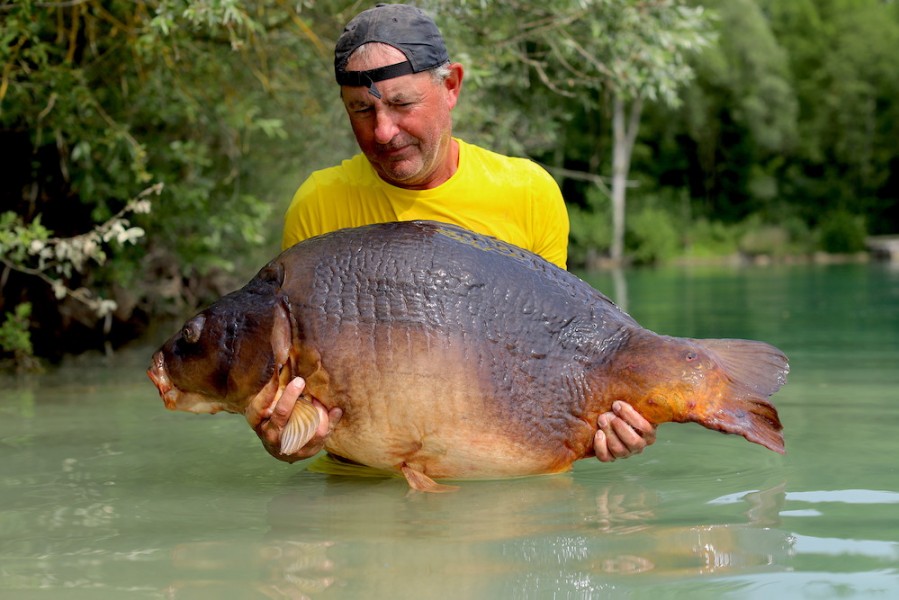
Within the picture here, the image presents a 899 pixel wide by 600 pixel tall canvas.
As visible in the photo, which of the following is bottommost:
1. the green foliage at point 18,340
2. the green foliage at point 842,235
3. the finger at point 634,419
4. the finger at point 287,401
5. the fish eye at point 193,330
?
the green foliage at point 842,235

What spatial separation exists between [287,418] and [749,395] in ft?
4.65

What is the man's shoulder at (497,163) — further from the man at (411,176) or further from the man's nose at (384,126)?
the man's nose at (384,126)

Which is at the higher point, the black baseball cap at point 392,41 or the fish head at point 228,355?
the black baseball cap at point 392,41

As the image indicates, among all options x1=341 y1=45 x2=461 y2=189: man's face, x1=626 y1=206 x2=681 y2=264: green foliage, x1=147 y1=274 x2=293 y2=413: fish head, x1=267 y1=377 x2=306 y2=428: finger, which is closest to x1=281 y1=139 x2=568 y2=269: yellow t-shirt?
x1=341 y1=45 x2=461 y2=189: man's face

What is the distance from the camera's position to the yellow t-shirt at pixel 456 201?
13.6ft

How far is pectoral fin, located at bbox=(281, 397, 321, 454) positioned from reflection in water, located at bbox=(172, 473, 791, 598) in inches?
10.1

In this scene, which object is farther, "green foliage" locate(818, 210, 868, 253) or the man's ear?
"green foliage" locate(818, 210, 868, 253)

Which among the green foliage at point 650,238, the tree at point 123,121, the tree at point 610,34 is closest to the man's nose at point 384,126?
the tree at point 123,121

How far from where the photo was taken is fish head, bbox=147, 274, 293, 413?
3.55m

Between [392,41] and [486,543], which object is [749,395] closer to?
[486,543]

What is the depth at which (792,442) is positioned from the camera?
483 cm

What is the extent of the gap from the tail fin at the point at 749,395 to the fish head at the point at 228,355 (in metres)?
1.33

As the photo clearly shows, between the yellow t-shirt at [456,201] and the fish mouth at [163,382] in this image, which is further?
the yellow t-shirt at [456,201]

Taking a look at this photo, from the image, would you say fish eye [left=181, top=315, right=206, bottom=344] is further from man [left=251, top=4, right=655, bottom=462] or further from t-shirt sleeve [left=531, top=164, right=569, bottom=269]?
t-shirt sleeve [left=531, top=164, right=569, bottom=269]
